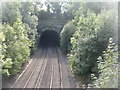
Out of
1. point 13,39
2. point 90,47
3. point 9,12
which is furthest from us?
point 9,12

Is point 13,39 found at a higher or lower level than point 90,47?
higher

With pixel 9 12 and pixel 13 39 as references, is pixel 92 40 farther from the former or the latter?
pixel 9 12

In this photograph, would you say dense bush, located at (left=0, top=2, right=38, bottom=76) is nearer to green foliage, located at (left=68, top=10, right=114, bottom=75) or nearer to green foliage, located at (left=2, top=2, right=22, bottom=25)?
green foliage, located at (left=2, top=2, right=22, bottom=25)

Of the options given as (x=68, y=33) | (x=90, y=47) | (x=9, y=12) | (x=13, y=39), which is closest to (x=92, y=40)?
(x=90, y=47)

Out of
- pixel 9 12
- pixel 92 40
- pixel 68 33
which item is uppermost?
pixel 9 12

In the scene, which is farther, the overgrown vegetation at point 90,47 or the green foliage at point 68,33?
the green foliage at point 68,33

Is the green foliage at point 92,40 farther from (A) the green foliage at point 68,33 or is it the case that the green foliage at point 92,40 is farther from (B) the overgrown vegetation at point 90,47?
(A) the green foliage at point 68,33

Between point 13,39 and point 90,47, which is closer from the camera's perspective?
point 90,47

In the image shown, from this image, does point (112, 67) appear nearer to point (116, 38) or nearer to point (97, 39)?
point (116, 38)

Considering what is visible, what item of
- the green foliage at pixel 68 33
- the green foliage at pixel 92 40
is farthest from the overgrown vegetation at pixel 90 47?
the green foliage at pixel 68 33

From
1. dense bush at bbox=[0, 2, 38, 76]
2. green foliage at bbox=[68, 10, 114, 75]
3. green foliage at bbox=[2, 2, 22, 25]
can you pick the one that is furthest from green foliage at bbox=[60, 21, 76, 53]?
green foliage at bbox=[68, 10, 114, 75]

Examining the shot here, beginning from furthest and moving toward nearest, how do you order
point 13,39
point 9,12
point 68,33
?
point 68,33 → point 9,12 → point 13,39

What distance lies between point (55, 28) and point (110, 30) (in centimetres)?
3329

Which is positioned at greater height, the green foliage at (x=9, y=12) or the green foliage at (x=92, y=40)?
the green foliage at (x=9, y=12)
